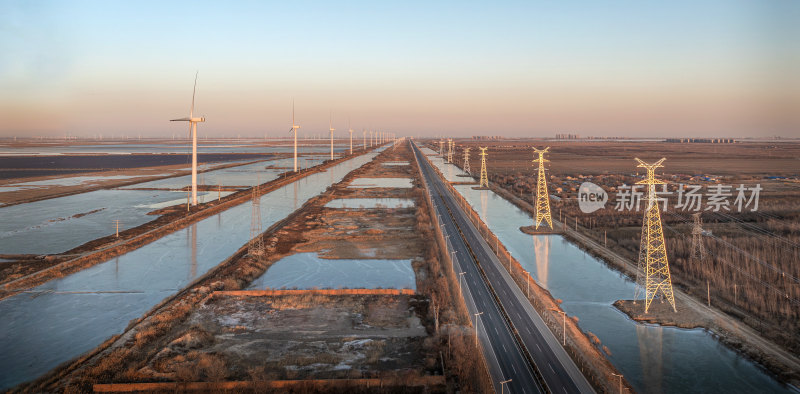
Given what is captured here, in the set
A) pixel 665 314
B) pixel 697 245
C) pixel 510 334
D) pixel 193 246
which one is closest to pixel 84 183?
pixel 193 246

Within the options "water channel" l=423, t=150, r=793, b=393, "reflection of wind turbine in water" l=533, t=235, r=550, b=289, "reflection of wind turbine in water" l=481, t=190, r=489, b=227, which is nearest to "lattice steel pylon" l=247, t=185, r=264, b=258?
"water channel" l=423, t=150, r=793, b=393

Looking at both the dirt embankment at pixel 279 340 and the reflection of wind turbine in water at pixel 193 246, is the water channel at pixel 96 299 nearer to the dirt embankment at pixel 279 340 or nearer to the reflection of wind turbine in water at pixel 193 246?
the reflection of wind turbine in water at pixel 193 246

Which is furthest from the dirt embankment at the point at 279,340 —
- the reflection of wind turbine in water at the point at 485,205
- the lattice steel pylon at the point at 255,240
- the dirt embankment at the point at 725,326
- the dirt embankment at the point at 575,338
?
the reflection of wind turbine in water at the point at 485,205

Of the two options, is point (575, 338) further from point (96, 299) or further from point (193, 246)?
point (193, 246)

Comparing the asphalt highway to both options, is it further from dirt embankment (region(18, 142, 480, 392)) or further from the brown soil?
the brown soil

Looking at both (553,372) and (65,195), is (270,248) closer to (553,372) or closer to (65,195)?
(553,372)

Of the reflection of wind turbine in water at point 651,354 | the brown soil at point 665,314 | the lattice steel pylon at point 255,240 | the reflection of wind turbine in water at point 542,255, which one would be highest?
the lattice steel pylon at point 255,240

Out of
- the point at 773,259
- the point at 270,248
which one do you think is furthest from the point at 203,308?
the point at 773,259
